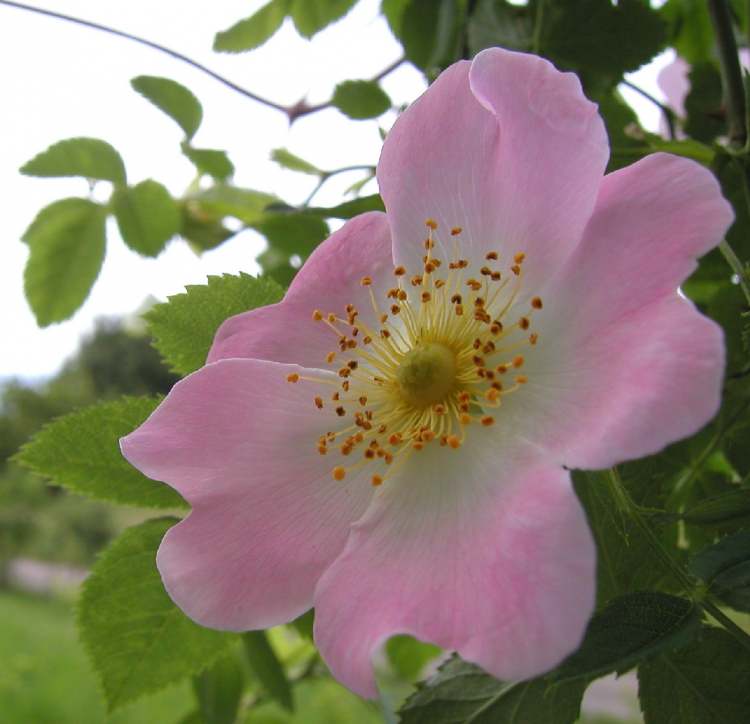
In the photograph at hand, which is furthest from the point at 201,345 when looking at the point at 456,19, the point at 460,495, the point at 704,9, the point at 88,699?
the point at 88,699

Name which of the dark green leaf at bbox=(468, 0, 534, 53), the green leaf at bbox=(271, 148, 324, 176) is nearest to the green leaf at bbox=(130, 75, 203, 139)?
the green leaf at bbox=(271, 148, 324, 176)

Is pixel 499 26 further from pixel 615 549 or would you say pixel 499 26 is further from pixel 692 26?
pixel 615 549

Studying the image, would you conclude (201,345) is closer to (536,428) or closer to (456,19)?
(536,428)

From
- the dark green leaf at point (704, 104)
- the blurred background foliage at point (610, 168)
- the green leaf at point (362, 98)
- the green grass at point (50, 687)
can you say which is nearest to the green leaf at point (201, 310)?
the blurred background foliage at point (610, 168)

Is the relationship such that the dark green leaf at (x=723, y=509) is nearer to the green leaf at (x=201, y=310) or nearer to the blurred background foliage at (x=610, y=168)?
the blurred background foliage at (x=610, y=168)

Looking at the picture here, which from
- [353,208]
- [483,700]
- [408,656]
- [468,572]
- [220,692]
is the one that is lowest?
[408,656]

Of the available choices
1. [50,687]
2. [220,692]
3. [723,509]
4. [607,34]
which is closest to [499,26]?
[607,34]
